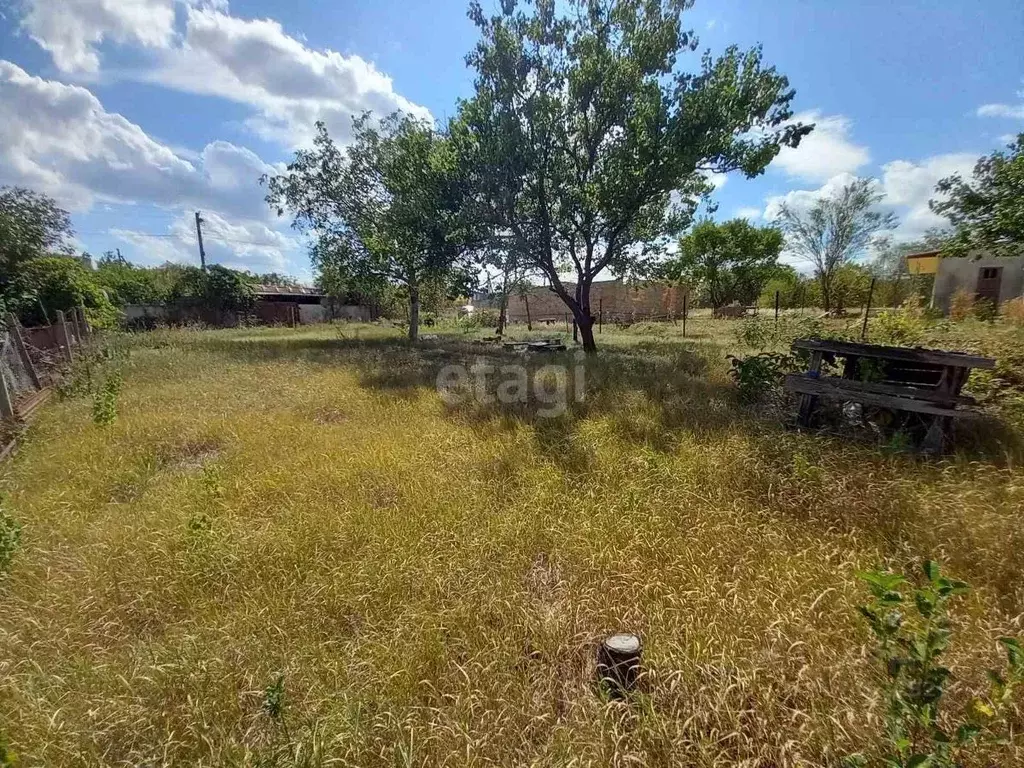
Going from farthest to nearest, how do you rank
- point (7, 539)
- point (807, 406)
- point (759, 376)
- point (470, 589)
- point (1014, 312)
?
point (1014, 312)
point (759, 376)
point (807, 406)
point (7, 539)
point (470, 589)

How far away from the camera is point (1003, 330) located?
6.85 metres

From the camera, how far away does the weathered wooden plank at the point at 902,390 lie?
12.1 feet

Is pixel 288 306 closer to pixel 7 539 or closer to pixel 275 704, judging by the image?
pixel 7 539

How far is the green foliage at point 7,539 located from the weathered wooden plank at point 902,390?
21.8 feet

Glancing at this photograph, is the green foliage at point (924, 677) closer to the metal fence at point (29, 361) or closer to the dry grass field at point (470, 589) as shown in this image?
the dry grass field at point (470, 589)

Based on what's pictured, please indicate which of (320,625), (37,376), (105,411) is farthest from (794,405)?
(37,376)

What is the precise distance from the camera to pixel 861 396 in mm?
4137

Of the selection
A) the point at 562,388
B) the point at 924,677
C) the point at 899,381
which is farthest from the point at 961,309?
the point at 924,677

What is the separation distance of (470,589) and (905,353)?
15.1 ft

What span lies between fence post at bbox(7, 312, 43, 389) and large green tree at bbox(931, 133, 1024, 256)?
47.4ft

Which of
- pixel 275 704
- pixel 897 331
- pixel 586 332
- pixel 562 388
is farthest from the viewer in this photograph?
pixel 586 332

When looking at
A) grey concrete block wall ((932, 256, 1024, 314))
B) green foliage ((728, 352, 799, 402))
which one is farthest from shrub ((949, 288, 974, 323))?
green foliage ((728, 352, 799, 402))

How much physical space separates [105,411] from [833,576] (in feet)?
22.3

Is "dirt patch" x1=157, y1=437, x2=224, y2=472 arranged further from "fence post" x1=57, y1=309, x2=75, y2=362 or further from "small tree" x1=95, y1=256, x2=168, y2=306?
"small tree" x1=95, y1=256, x2=168, y2=306
